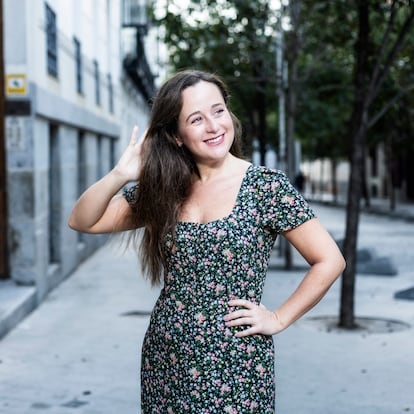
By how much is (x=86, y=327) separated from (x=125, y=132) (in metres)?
20.6

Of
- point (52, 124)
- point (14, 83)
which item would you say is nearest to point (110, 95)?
point (52, 124)

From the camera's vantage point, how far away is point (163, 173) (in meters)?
3.15

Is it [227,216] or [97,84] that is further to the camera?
[97,84]

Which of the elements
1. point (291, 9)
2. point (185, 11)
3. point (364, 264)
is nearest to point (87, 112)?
point (185, 11)

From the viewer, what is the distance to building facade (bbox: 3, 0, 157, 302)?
10.8 m

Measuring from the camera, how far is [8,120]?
35.2 feet

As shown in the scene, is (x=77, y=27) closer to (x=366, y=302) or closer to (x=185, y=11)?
(x=185, y=11)

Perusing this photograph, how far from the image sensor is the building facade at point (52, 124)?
35.4 feet

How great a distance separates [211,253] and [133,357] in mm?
5319

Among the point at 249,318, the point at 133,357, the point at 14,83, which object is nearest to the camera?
the point at 249,318

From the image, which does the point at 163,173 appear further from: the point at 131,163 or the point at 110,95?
the point at 110,95

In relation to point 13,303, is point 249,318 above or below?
above

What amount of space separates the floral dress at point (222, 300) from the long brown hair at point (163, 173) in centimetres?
10

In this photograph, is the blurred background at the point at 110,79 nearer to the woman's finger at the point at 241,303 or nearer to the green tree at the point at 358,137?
the green tree at the point at 358,137
